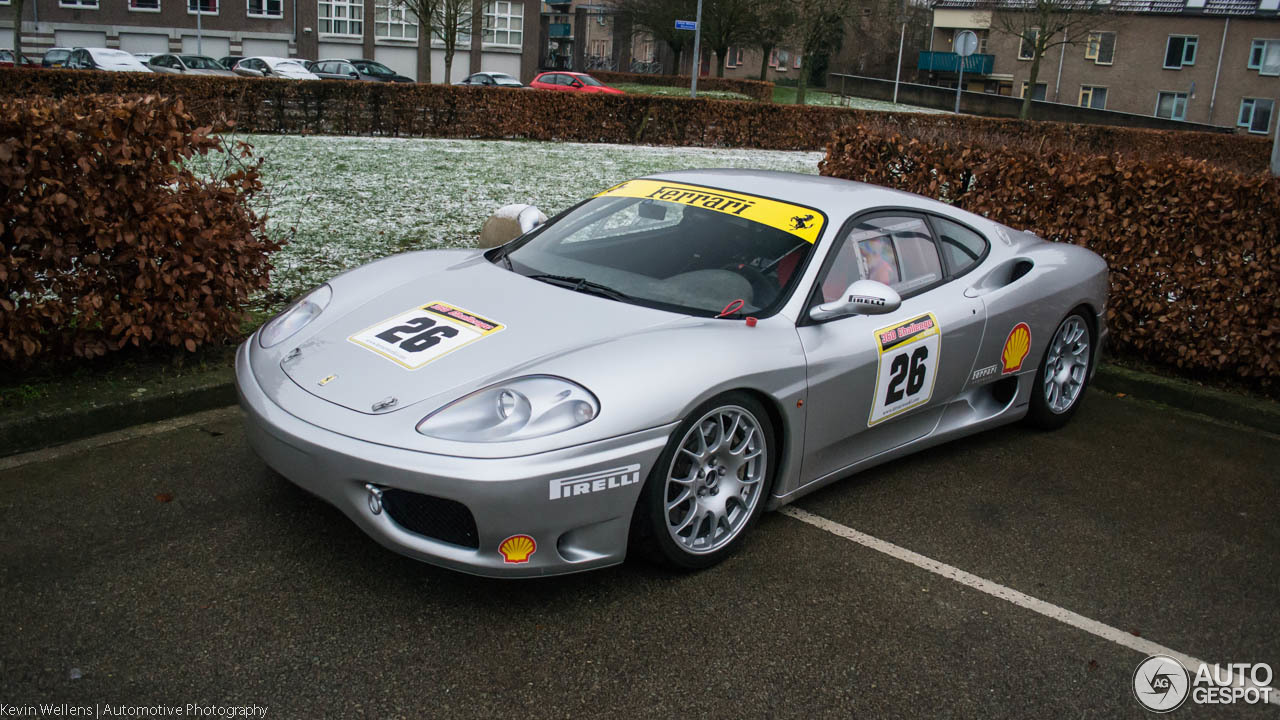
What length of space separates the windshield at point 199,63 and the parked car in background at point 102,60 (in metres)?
3.08

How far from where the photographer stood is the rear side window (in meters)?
4.64

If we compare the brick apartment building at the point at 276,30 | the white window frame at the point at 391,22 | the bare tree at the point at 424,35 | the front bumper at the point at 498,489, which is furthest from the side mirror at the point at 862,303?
the white window frame at the point at 391,22

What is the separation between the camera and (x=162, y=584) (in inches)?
125

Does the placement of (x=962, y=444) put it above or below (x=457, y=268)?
below

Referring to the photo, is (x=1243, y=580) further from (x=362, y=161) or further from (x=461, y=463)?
(x=362, y=161)

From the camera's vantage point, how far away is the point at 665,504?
322 cm

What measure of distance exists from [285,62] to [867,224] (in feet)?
102

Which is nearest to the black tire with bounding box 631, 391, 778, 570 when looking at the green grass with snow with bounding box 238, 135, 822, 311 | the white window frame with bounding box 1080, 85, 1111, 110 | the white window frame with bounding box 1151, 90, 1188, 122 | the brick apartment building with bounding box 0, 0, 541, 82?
the green grass with snow with bounding box 238, 135, 822, 311

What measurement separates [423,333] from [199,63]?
32188mm

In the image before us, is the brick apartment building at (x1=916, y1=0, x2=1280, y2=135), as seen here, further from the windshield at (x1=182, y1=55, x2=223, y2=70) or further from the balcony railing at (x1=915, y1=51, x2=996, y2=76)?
the windshield at (x1=182, y1=55, x2=223, y2=70)

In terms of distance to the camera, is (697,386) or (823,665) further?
(697,386)

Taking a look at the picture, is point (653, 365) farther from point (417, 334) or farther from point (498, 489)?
point (417, 334)

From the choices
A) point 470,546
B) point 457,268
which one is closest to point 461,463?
point 470,546

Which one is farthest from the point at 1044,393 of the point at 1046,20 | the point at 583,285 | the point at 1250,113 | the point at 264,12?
the point at 264,12
